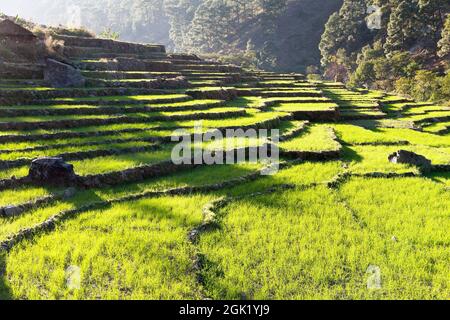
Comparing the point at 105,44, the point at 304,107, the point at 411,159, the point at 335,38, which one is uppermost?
the point at 335,38

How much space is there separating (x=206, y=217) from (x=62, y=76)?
529 inches

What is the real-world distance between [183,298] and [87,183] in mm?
4754

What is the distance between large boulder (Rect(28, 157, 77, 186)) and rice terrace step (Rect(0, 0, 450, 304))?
0.03 m

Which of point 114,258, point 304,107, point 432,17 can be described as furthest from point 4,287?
point 432,17

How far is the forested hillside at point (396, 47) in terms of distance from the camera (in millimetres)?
40094

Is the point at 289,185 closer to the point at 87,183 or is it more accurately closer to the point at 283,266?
the point at 283,266

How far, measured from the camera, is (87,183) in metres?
8.62

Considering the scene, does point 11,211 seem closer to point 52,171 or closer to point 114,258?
point 52,171

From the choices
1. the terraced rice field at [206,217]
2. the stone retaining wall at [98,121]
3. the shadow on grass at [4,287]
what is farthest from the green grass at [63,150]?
the shadow on grass at [4,287]

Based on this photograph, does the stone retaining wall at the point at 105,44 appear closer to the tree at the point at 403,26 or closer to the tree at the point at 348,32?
the tree at the point at 403,26

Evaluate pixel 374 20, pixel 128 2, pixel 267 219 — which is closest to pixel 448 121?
pixel 267 219

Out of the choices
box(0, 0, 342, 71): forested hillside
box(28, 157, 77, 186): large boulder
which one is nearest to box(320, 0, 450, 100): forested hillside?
box(0, 0, 342, 71): forested hillside

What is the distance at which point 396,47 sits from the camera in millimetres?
52750

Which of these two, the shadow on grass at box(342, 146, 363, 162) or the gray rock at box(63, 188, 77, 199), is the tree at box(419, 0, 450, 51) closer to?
the shadow on grass at box(342, 146, 363, 162)
